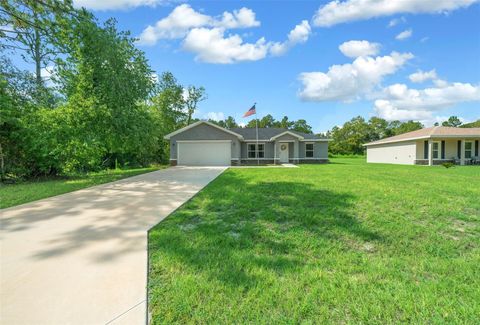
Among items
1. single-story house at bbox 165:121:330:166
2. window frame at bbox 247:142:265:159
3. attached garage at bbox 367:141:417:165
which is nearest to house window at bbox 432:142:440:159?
attached garage at bbox 367:141:417:165

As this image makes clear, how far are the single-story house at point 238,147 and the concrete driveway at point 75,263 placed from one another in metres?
15.6

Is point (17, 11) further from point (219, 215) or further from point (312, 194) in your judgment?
point (312, 194)

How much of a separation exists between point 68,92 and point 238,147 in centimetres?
1323

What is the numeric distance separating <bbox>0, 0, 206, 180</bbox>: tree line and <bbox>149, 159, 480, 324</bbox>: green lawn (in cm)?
767

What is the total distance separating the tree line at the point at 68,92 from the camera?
30.7 feet

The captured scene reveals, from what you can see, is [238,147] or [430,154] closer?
[430,154]

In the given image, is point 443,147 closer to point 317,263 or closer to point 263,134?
point 263,134

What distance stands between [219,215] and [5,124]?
34.7 ft

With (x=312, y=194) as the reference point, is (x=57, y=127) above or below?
above

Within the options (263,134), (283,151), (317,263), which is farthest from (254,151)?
(317,263)

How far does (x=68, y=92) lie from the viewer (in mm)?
10969

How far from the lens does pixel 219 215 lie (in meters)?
4.78

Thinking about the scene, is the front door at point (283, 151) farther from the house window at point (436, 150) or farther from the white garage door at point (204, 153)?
the house window at point (436, 150)

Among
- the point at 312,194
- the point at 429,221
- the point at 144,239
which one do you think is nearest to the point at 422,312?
the point at 429,221
